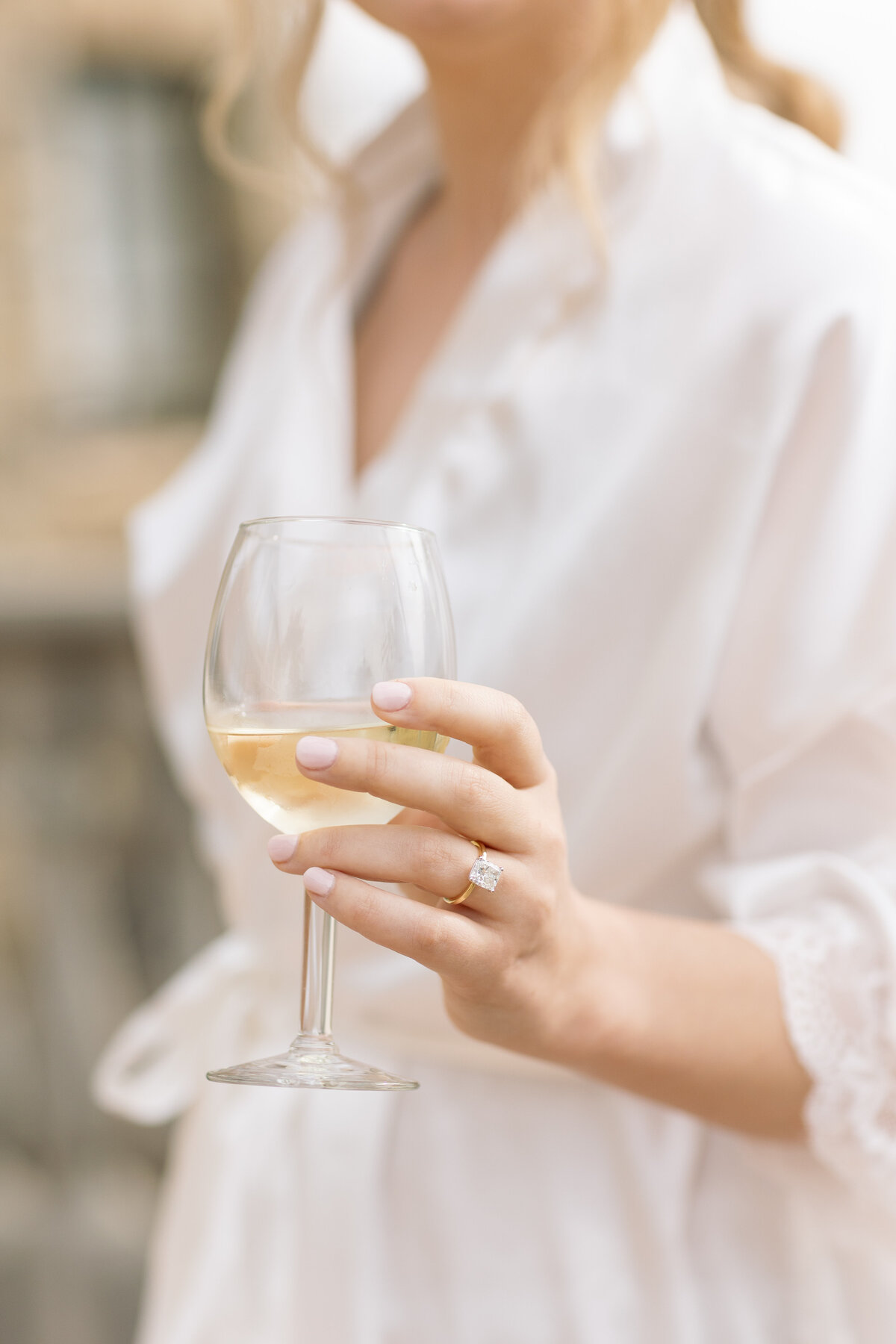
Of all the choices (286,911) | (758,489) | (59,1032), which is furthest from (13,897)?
(758,489)

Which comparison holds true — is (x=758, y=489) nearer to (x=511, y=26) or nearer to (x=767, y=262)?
(x=767, y=262)

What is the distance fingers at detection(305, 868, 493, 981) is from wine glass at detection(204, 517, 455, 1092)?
38mm

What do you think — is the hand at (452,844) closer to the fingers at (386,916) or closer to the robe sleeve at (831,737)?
the fingers at (386,916)

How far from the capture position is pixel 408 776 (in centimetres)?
56

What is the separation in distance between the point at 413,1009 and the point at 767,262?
0.56 m

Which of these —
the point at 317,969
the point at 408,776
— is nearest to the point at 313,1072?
the point at 317,969

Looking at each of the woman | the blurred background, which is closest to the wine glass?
the woman

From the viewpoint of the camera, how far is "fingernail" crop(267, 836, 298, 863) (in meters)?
0.59

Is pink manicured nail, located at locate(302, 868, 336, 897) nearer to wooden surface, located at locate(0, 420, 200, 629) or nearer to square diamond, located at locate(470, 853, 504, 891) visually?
square diamond, located at locate(470, 853, 504, 891)

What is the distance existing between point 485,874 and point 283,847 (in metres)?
0.09

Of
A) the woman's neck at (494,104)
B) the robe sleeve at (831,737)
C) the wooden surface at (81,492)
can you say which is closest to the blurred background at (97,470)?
the wooden surface at (81,492)

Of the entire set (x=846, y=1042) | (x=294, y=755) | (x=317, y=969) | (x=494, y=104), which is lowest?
(x=846, y=1042)

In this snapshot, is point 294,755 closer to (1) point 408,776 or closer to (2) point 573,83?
(1) point 408,776

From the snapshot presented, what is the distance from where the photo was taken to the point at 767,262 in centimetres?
90
